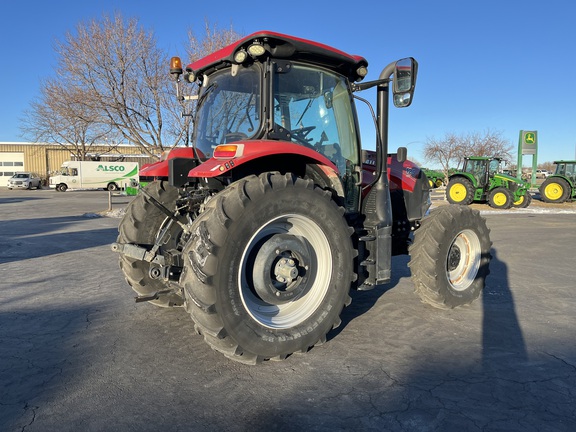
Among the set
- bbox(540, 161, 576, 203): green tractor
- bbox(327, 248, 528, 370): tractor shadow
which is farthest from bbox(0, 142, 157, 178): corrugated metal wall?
bbox(327, 248, 528, 370): tractor shadow

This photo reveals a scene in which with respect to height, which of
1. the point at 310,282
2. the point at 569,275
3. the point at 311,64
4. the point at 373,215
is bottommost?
the point at 569,275

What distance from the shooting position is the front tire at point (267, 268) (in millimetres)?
2973

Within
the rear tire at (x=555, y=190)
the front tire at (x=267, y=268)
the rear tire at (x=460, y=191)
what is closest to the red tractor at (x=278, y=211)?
the front tire at (x=267, y=268)

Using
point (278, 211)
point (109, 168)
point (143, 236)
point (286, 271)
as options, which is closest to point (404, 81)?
point (278, 211)

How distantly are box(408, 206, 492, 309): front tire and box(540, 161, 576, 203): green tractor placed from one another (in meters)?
22.0

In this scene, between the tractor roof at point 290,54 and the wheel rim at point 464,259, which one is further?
the wheel rim at point 464,259

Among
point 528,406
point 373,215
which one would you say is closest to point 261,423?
point 528,406

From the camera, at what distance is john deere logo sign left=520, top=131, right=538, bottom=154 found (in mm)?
28016

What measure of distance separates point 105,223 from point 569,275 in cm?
1247

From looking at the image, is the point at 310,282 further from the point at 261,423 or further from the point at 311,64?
the point at 311,64

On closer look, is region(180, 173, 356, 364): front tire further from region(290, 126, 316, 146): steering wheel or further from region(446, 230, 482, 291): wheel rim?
region(446, 230, 482, 291): wheel rim

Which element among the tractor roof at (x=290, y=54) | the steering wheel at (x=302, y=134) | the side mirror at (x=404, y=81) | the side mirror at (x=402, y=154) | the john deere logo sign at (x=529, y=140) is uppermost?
the john deere logo sign at (x=529, y=140)

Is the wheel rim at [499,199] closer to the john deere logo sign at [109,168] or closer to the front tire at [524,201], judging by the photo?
the front tire at [524,201]

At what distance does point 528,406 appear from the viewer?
8.93 ft
